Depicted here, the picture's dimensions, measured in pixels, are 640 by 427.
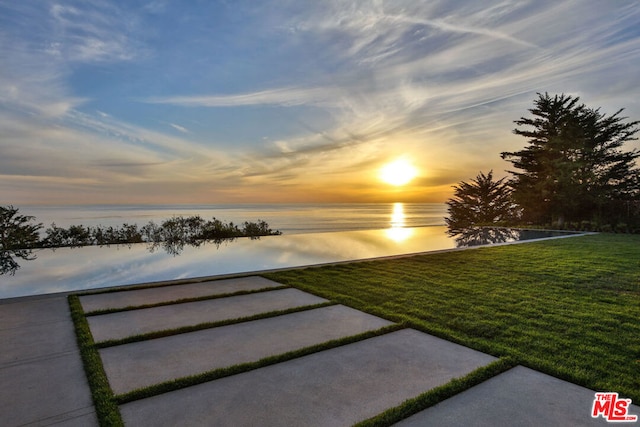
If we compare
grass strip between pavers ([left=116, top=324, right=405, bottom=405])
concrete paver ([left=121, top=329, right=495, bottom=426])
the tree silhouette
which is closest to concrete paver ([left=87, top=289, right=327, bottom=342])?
grass strip between pavers ([left=116, top=324, right=405, bottom=405])

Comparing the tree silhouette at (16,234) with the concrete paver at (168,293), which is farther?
the tree silhouette at (16,234)

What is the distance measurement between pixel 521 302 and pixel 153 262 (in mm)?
6395

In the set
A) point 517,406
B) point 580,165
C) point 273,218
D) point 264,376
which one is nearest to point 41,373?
point 264,376

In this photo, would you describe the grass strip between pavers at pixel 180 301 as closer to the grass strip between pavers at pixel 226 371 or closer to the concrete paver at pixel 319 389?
the grass strip between pavers at pixel 226 371

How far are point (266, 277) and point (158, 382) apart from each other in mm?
3124

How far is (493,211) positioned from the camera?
58.5ft

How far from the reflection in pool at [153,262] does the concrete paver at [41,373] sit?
5.30ft

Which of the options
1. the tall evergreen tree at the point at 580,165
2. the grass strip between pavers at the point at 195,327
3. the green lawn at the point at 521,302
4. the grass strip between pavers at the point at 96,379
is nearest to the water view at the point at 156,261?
the green lawn at the point at 521,302

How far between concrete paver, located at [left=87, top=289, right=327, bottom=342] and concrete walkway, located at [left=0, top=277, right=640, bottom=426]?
0.07 feet

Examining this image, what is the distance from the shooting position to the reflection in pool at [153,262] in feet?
16.2

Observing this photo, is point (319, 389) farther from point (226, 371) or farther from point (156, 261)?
point (156, 261)

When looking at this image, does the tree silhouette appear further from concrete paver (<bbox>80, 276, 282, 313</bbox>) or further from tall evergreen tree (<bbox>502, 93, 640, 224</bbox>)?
tall evergreen tree (<bbox>502, 93, 640, 224</bbox>)

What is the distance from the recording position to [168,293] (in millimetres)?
4242

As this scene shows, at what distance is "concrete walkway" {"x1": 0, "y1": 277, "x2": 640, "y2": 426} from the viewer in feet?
5.63
